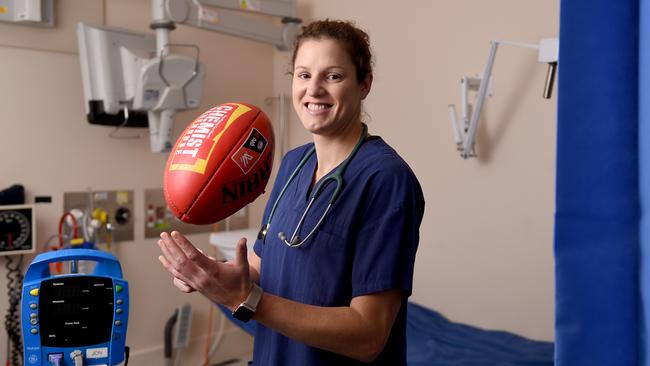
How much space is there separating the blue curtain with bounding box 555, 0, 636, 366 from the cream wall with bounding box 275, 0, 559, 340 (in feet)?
6.20

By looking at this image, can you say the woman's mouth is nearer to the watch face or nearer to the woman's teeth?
the woman's teeth

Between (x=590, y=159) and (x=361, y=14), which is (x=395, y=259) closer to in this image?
(x=590, y=159)

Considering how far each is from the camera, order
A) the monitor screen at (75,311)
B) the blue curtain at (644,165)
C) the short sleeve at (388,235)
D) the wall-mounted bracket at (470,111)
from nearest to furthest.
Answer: the blue curtain at (644,165) → the short sleeve at (388,235) → the monitor screen at (75,311) → the wall-mounted bracket at (470,111)

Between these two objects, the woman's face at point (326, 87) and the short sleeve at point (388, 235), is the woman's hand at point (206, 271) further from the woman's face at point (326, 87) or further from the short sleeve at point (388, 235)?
the woman's face at point (326, 87)

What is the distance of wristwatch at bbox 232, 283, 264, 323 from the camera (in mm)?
858

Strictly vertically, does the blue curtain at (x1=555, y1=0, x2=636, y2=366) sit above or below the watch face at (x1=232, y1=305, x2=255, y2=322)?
Result: above

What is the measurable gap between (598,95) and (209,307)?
9.99ft

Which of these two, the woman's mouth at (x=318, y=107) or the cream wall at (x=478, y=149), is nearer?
the woman's mouth at (x=318, y=107)

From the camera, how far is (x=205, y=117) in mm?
1156

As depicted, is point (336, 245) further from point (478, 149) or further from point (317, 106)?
point (478, 149)

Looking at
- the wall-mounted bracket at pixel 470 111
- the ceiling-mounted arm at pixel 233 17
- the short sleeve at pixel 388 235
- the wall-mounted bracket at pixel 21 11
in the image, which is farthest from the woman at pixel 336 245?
the wall-mounted bracket at pixel 21 11

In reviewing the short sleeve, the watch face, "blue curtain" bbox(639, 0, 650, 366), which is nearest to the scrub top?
the short sleeve

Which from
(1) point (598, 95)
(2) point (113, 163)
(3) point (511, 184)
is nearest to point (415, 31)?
(3) point (511, 184)

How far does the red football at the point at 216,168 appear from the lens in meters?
1.06
